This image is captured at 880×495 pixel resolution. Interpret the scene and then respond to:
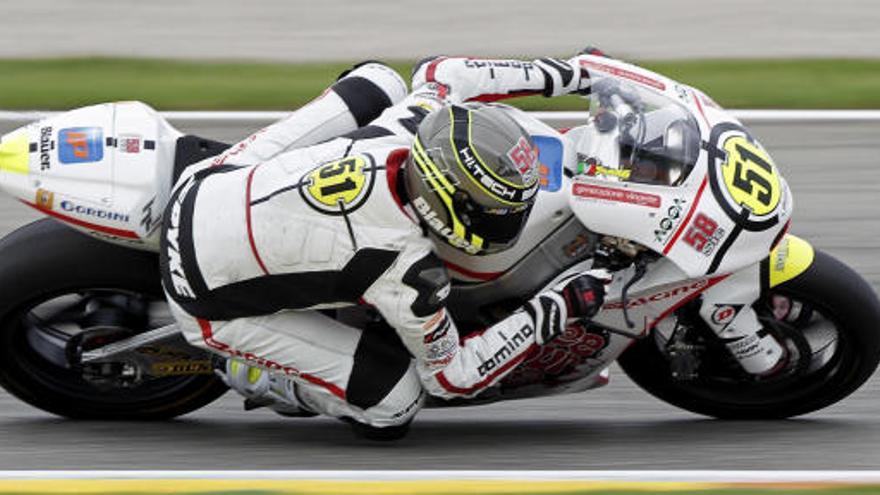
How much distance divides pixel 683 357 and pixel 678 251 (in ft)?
1.92

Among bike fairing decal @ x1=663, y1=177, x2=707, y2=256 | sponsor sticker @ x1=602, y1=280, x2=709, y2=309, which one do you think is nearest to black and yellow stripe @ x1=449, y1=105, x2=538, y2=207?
bike fairing decal @ x1=663, y1=177, x2=707, y2=256

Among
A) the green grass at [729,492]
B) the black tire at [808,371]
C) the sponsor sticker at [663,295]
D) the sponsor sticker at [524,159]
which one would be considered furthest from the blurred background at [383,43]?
the green grass at [729,492]

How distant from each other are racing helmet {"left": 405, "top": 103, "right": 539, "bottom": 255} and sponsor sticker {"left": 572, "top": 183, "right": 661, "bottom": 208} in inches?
10.1

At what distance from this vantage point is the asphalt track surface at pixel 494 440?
5.98 m

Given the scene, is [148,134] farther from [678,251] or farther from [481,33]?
[481,33]

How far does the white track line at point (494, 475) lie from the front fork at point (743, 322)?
455mm

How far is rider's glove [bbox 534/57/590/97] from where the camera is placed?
19.4ft

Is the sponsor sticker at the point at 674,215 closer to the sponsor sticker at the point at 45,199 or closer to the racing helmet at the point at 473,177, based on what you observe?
the racing helmet at the point at 473,177

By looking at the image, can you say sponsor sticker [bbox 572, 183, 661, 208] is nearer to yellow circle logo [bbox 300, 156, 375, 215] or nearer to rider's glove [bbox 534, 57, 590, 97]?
rider's glove [bbox 534, 57, 590, 97]

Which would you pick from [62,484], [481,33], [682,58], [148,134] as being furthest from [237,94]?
[62,484]

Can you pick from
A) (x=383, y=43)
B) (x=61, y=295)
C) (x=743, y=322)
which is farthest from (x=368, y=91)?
(x=383, y=43)

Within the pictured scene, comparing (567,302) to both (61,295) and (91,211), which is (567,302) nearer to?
(91,211)

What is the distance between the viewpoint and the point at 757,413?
20.6 ft

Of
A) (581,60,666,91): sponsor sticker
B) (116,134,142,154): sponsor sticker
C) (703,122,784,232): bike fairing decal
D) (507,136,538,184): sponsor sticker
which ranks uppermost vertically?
(581,60,666,91): sponsor sticker
